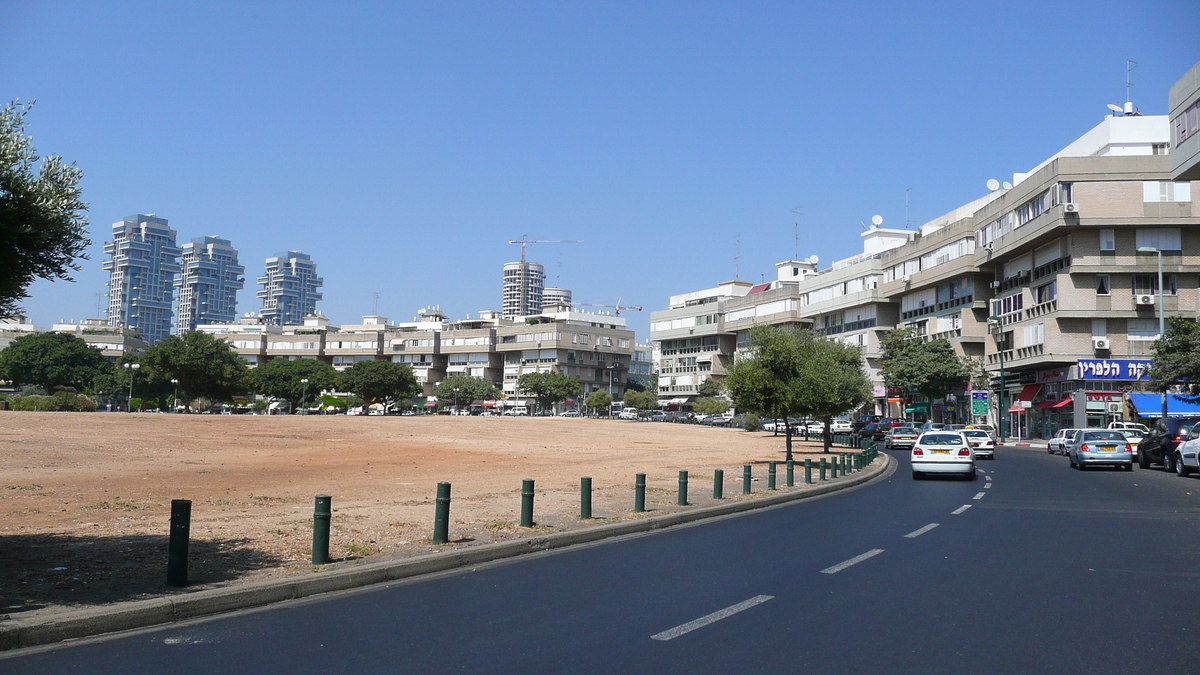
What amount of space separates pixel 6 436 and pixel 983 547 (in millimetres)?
38442

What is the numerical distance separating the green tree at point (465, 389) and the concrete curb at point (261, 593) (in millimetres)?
127892

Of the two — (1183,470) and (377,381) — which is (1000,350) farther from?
(377,381)

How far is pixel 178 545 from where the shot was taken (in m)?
8.20

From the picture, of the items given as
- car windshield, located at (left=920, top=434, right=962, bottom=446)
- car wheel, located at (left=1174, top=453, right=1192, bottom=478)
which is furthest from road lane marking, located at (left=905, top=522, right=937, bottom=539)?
car wheel, located at (left=1174, top=453, right=1192, bottom=478)

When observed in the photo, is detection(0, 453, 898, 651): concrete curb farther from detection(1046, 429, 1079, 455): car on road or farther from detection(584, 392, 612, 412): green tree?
detection(584, 392, 612, 412): green tree

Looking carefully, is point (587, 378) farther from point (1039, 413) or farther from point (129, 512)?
point (129, 512)

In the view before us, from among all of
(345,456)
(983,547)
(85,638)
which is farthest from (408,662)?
(345,456)

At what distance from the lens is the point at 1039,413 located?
62.7 metres

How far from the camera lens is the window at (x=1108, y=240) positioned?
185ft

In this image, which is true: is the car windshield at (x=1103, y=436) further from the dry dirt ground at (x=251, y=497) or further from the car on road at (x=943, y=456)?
the dry dirt ground at (x=251, y=497)

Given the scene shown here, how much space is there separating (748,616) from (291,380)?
422 ft

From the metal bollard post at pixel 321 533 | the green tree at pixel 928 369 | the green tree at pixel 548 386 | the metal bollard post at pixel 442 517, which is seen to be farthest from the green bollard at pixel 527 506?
the green tree at pixel 548 386

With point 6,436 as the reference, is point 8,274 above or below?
above

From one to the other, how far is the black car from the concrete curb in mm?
24984
